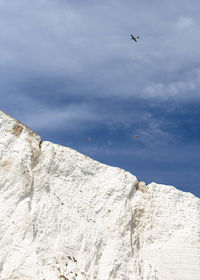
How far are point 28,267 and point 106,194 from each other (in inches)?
401

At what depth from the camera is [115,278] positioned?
32.4 m

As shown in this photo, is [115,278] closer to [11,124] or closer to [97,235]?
[97,235]

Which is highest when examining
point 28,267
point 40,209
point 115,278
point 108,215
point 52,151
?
point 52,151

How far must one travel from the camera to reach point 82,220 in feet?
116

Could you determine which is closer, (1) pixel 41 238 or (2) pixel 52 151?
(1) pixel 41 238

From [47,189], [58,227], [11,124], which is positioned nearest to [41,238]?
[58,227]

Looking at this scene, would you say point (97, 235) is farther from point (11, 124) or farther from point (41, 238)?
point (11, 124)

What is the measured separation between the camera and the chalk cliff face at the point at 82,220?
31234 mm

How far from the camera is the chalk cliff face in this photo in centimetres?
3123

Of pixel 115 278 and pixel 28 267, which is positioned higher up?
pixel 115 278

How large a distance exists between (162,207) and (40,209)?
10.9m

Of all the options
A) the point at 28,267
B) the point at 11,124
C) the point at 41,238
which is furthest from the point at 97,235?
the point at 11,124

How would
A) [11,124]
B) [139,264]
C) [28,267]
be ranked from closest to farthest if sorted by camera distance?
[28,267], [139,264], [11,124]

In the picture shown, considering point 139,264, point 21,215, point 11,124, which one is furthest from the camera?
point 11,124
